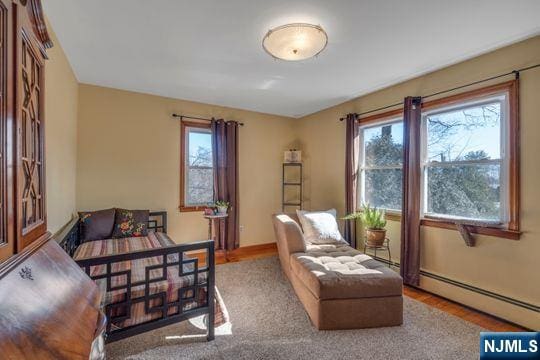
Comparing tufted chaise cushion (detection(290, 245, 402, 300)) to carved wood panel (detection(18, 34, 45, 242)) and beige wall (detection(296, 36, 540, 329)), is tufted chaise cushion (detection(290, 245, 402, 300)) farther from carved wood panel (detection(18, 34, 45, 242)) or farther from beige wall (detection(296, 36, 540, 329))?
carved wood panel (detection(18, 34, 45, 242))

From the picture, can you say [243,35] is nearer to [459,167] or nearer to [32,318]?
[32,318]

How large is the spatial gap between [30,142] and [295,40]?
1.78 m

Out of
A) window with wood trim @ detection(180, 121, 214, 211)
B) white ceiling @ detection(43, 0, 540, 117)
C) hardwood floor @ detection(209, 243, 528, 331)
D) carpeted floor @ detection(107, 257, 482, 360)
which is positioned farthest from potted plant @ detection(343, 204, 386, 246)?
window with wood trim @ detection(180, 121, 214, 211)

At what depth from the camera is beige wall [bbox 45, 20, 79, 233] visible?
2.04 m

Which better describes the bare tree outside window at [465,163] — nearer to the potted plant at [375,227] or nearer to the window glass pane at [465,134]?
the window glass pane at [465,134]

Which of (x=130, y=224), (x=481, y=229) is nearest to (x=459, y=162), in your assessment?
(x=481, y=229)

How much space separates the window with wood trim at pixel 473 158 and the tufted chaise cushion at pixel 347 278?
3.42ft

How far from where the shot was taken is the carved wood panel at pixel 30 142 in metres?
0.88

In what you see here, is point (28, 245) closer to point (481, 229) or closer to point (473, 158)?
point (481, 229)

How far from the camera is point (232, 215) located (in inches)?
157

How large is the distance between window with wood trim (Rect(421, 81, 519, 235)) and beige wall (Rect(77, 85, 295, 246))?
2.59 m

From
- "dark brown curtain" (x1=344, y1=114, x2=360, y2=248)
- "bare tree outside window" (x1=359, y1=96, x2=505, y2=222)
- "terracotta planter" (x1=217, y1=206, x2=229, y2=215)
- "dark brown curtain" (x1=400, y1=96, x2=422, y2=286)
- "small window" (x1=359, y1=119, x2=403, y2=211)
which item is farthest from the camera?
"terracotta planter" (x1=217, y1=206, x2=229, y2=215)

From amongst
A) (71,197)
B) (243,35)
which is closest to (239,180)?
(71,197)

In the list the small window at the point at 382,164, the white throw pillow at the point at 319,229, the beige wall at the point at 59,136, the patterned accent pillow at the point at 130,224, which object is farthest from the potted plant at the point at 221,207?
the small window at the point at 382,164
